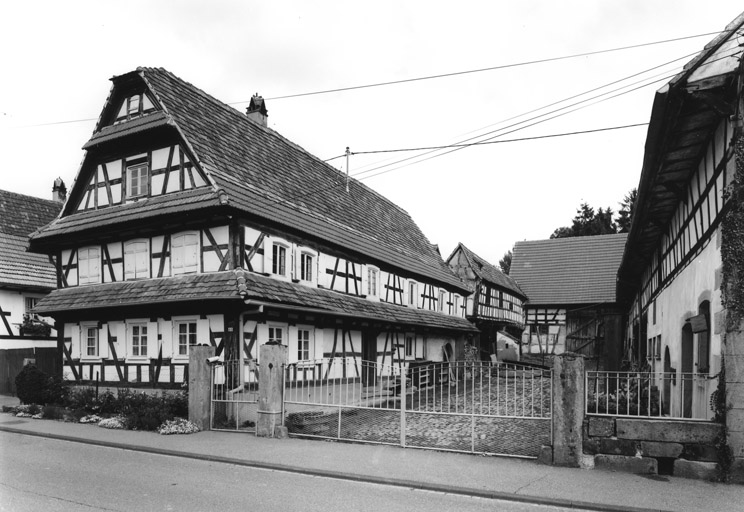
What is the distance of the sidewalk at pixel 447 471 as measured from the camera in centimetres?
827

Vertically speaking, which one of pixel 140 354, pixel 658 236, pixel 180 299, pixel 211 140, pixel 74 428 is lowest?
pixel 74 428

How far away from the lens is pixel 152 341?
59.8 feet

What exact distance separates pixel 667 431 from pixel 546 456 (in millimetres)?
1906

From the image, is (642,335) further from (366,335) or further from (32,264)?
(32,264)

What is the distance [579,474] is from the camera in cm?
956

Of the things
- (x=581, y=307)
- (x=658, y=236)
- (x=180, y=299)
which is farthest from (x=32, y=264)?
(x=581, y=307)

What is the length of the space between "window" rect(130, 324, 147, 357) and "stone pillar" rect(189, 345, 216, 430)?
4.85 metres

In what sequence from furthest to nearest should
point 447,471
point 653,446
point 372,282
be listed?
point 372,282, point 447,471, point 653,446

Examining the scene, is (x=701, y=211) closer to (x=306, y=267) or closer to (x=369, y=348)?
(x=306, y=267)

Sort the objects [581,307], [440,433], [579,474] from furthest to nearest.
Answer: [581,307] → [440,433] → [579,474]

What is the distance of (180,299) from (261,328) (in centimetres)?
235

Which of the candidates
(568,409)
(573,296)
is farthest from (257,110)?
(573,296)

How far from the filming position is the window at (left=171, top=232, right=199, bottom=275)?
17.9 meters

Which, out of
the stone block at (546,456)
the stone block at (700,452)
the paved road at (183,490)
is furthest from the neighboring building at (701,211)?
the paved road at (183,490)
